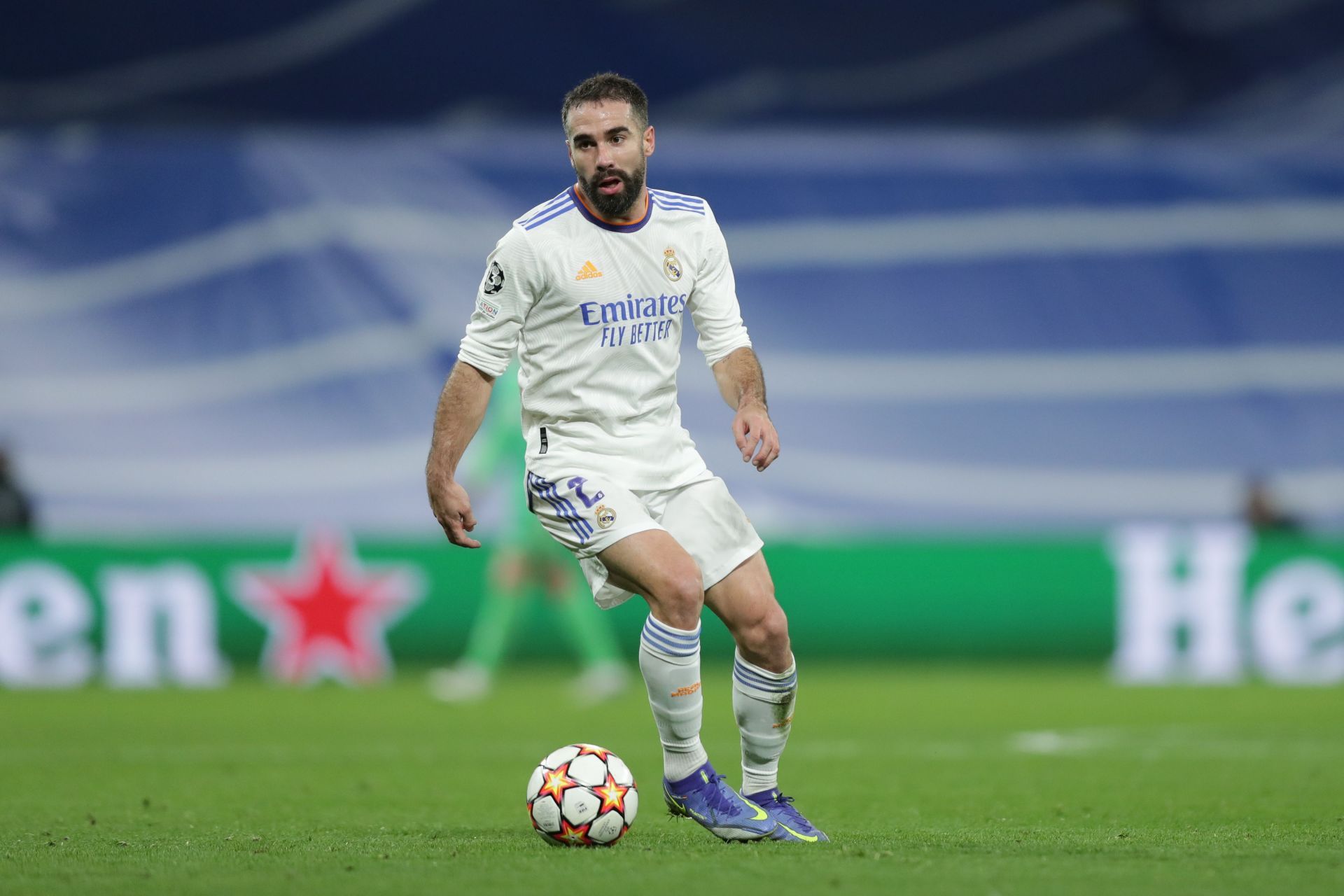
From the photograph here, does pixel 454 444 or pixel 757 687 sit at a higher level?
pixel 454 444

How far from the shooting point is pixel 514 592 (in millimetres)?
11312

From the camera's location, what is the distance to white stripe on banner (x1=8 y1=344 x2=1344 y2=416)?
16.6 metres

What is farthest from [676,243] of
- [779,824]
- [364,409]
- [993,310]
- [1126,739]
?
[993,310]

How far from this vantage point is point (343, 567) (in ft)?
40.3

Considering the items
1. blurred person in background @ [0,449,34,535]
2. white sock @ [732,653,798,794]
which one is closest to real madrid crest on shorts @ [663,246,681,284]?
white sock @ [732,653,798,794]

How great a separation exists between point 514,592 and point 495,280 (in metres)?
6.46

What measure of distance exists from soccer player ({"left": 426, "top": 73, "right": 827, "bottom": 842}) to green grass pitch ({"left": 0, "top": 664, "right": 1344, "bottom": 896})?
1.37 ft

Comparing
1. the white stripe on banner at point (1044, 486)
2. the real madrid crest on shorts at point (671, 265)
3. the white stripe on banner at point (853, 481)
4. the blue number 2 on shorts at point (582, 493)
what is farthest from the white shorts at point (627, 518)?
the white stripe on banner at point (1044, 486)

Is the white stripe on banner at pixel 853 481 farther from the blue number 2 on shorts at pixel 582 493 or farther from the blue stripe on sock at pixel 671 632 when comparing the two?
the blue stripe on sock at pixel 671 632

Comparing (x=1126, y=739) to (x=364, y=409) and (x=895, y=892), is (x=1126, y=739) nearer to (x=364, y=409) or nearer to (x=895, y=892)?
(x=895, y=892)

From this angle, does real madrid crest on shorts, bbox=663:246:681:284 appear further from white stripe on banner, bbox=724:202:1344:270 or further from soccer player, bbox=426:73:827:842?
white stripe on banner, bbox=724:202:1344:270

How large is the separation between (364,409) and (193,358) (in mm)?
1675

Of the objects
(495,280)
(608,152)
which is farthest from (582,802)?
(608,152)

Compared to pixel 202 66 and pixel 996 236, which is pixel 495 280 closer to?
pixel 202 66
